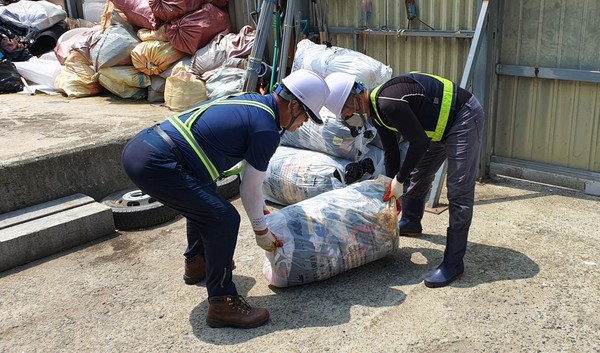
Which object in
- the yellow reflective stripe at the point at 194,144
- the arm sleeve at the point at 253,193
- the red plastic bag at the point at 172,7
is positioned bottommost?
the arm sleeve at the point at 253,193

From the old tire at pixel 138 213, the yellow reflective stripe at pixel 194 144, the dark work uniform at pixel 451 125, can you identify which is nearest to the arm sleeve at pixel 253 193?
the yellow reflective stripe at pixel 194 144

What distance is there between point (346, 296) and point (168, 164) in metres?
1.27

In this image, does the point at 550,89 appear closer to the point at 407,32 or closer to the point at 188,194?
the point at 407,32

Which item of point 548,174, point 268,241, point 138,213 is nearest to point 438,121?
point 268,241

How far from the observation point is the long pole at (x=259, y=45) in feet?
19.9

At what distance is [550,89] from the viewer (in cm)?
463

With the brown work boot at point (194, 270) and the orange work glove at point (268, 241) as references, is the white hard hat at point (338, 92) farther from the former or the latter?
the brown work boot at point (194, 270)

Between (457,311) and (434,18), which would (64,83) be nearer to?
(434,18)

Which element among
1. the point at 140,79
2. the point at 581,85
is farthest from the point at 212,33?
the point at 581,85

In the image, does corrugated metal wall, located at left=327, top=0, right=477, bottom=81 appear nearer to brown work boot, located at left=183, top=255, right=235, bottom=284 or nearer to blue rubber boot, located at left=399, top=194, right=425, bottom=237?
blue rubber boot, located at left=399, top=194, right=425, bottom=237

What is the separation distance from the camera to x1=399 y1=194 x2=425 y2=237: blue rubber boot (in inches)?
158

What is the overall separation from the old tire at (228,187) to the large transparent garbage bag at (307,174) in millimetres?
391

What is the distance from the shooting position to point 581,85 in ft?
14.6

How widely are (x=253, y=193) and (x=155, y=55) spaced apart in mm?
4601
